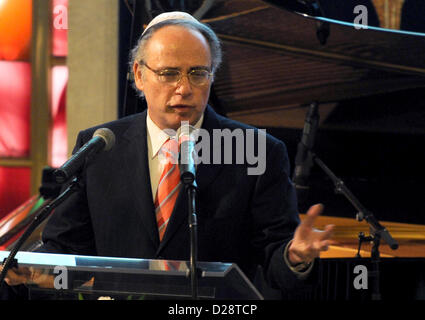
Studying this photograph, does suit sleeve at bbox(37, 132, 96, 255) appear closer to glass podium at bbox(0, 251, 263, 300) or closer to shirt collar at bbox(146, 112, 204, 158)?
shirt collar at bbox(146, 112, 204, 158)

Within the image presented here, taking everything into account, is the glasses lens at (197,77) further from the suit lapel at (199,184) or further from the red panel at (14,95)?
the red panel at (14,95)

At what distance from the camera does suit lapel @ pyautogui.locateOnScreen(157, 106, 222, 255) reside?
1749 millimetres

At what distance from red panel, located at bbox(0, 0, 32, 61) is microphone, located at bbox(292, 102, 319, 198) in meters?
3.00

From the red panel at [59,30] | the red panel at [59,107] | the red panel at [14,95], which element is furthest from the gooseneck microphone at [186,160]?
the red panel at [14,95]

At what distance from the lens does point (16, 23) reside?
18.0 feet

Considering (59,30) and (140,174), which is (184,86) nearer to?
(140,174)

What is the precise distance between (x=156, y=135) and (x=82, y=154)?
1.98 ft

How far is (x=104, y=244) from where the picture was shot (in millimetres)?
1843

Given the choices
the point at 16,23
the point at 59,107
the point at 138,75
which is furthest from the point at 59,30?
the point at 138,75

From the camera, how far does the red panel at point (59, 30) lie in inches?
200

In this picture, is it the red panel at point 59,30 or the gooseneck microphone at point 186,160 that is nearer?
the gooseneck microphone at point 186,160

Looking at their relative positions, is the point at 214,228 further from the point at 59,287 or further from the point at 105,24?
the point at 105,24

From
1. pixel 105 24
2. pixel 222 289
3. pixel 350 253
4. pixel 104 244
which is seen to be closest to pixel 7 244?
pixel 104 244

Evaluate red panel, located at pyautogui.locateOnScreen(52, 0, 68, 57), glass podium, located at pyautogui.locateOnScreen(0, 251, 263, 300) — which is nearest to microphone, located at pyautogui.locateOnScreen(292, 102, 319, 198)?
glass podium, located at pyautogui.locateOnScreen(0, 251, 263, 300)
